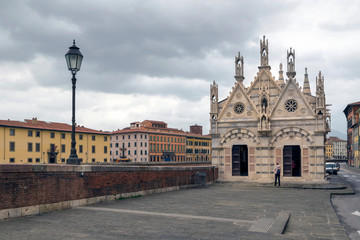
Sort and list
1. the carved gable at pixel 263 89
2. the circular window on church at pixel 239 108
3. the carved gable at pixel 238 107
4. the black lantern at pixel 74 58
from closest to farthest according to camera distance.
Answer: the black lantern at pixel 74 58 < the carved gable at pixel 263 89 < the carved gable at pixel 238 107 < the circular window on church at pixel 239 108

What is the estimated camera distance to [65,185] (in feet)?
41.6

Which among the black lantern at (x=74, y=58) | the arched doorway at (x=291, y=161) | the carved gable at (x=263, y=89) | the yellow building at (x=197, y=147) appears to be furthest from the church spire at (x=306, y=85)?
the yellow building at (x=197, y=147)

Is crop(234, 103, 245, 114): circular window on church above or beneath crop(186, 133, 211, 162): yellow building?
above

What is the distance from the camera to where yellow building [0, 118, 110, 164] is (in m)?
73.0

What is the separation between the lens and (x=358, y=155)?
86938mm

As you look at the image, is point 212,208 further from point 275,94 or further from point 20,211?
point 275,94

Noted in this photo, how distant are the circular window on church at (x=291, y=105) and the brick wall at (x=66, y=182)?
40.3 ft

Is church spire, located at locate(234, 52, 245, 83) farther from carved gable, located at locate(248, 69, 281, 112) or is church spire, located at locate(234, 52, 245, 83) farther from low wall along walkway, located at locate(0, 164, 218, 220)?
low wall along walkway, located at locate(0, 164, 218, 220)

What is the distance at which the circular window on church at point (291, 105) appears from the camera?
2748 cm

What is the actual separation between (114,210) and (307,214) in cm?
633

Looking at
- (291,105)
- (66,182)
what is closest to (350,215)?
(66,182)

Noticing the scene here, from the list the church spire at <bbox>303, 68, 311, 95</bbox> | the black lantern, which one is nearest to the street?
the black lantern

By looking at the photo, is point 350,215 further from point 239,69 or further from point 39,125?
point 39,125

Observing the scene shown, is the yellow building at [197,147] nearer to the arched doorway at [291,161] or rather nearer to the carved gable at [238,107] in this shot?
the carved gable at [238,107]
